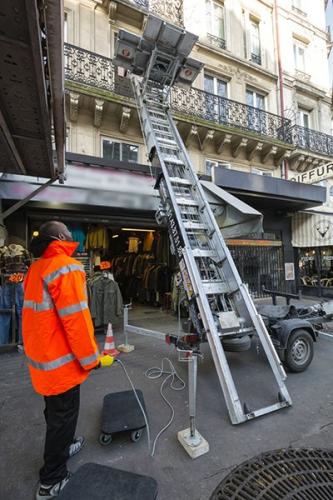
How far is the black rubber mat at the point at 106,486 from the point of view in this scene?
1724 millimetres

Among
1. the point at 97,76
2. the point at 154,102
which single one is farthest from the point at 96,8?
the point at 154,102

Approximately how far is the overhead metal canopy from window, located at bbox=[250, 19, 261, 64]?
1312 centimetres

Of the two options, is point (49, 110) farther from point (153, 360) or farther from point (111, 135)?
point (111, 135)

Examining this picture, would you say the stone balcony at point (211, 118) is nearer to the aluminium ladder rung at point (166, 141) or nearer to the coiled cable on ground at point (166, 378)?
the aluminium ladder rung at point (166, 141)

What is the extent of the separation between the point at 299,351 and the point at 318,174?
24.1ft

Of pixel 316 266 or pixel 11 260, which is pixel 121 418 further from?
pixel 316 266

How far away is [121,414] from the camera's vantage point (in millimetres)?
2770

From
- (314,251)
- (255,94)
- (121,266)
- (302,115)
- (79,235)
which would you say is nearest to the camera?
(79,235)

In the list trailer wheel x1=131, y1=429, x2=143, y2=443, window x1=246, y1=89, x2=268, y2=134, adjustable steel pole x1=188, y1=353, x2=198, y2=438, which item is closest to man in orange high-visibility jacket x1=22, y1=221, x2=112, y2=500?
trailer wheel x1=131, y1=429, x2=143, y2=443

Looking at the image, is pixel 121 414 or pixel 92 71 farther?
pixel 92 71

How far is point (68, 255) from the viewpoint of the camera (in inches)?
88.4

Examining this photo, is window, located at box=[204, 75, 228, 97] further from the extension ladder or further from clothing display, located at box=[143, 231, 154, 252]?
the extension ladder

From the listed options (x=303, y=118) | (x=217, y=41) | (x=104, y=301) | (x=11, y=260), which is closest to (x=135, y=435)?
(x=104, y=301)

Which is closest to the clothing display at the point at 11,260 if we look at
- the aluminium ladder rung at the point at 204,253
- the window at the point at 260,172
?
the aluminium ladder rung at the point at 204,253
